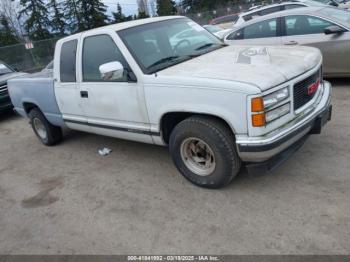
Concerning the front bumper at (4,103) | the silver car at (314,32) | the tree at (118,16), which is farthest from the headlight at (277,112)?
the tree at (118,16)

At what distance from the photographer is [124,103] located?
4324 millimetres

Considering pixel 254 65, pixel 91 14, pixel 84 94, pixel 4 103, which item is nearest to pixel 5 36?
pixel 91 14

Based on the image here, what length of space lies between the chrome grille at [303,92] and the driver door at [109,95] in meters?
1.63

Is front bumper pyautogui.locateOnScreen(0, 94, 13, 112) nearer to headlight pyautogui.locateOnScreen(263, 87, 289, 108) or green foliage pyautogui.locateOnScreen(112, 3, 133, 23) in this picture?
headlight pyautogui.locateOnScreen(263, 87, 289, 108)

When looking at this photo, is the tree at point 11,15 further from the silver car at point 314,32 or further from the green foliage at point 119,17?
the silver car at point 314,32

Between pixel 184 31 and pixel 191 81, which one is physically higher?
pixel 184 31

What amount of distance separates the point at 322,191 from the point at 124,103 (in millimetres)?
2376

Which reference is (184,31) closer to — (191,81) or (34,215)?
(191,81)

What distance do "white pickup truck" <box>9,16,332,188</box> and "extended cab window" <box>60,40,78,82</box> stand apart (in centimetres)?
1

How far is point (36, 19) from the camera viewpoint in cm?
3194

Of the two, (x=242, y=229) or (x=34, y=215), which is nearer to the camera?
(x=242, y=229)

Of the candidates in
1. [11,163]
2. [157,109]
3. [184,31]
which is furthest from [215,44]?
[11,163]

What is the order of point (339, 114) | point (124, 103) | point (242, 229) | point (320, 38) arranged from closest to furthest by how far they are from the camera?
point (242, 229) < point (124, 103) < point (339, 114) < point (320, 38)

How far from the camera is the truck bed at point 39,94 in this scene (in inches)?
221
